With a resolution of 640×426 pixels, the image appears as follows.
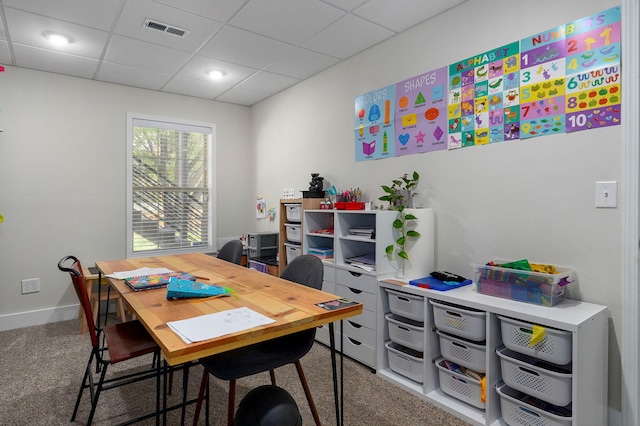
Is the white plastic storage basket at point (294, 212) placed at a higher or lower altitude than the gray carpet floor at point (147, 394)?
higher

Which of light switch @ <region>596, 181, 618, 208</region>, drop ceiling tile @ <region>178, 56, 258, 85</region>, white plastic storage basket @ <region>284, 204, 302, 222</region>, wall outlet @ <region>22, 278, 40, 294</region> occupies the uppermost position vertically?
drop ceiling tile @ <region>178, 56, 258, 85</region>

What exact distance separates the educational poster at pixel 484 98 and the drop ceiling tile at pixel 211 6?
1.60m

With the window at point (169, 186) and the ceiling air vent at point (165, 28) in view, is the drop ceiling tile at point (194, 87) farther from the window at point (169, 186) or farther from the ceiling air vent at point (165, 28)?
the ceiling air vent at point (165, 28)

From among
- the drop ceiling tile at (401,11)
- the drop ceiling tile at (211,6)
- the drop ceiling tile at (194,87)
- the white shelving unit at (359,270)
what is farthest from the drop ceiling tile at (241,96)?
the drop ceiling tile at (401,11)

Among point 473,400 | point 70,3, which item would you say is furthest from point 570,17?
point 70,3

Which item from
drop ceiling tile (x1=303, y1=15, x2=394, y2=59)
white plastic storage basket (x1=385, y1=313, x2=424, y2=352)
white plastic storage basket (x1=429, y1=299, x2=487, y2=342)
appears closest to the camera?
white plastic storage basket (x1=429, y1=299, x2=487, y2=342)

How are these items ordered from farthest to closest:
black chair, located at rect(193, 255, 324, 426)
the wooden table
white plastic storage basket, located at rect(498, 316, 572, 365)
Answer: white plastic storage basket, located at rect(498, 316, 572, 365) < black chair, located at rect(193, 255, 324, 426) < the wooden table

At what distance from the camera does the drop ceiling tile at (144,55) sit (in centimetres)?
306

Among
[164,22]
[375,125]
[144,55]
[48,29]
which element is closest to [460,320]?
[375,125]

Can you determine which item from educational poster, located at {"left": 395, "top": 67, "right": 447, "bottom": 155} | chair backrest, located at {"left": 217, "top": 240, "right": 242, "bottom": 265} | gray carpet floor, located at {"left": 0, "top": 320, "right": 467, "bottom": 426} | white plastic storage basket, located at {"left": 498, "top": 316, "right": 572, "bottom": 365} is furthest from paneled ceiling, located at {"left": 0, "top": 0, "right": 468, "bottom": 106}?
gray carpet floor, located at {"left": 0, "top": 320, "right": 467, "bottom": 426}

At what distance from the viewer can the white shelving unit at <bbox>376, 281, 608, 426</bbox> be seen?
162 centimetres

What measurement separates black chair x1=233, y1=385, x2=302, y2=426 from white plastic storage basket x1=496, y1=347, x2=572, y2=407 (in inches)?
44.4

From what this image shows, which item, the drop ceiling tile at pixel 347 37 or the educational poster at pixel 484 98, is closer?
the educational poster at pixel 484 98

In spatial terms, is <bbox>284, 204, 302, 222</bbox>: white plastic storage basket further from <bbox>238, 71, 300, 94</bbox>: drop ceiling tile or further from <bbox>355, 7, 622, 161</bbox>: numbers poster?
<bbox>238, 71, 300, 94</bbox>: drop ceiling tile
